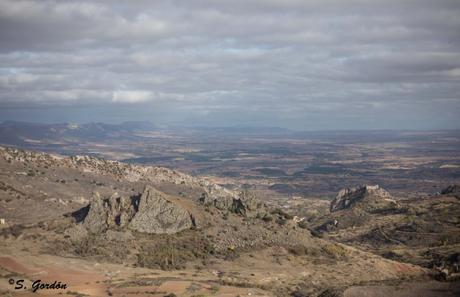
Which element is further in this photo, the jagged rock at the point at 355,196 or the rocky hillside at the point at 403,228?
the jagged rock at the point at 355,196

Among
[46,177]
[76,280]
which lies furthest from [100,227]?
[46,177]

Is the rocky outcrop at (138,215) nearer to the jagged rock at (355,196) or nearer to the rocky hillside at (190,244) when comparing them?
the rocky hillside at (190,244)

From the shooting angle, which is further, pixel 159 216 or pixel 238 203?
pixel 238 203

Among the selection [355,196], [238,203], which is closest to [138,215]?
[238,203]

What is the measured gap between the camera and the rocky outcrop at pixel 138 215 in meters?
53.1

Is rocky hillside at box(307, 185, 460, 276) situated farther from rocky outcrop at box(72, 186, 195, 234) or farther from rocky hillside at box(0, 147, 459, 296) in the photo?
rocky outcrop at box(72, 186, 195, 234)

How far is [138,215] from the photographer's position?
54.0 m

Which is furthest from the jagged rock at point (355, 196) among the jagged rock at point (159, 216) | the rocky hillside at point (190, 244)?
the jagged rock at point (159, 216)

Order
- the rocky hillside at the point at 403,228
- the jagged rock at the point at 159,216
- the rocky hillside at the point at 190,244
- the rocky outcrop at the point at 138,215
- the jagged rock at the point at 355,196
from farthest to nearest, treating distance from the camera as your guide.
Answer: the jagged rock at the point at 355,196 → the rocky hillside at the point at 403,228 → the jagged rock at the point at 159,216 → the rocky outcrop at the point at 138,215 → the rocky hillside at the point at 190,244

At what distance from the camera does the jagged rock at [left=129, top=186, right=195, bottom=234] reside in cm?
5331

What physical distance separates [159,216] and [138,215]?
2.14 m

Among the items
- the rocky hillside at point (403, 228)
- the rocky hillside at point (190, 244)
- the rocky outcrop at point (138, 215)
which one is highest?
the rocky outcrop at point (138, 215)

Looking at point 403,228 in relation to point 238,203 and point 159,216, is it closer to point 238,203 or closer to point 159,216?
point 238,203

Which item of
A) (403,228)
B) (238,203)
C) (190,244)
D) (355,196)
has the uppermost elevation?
(238,203)
